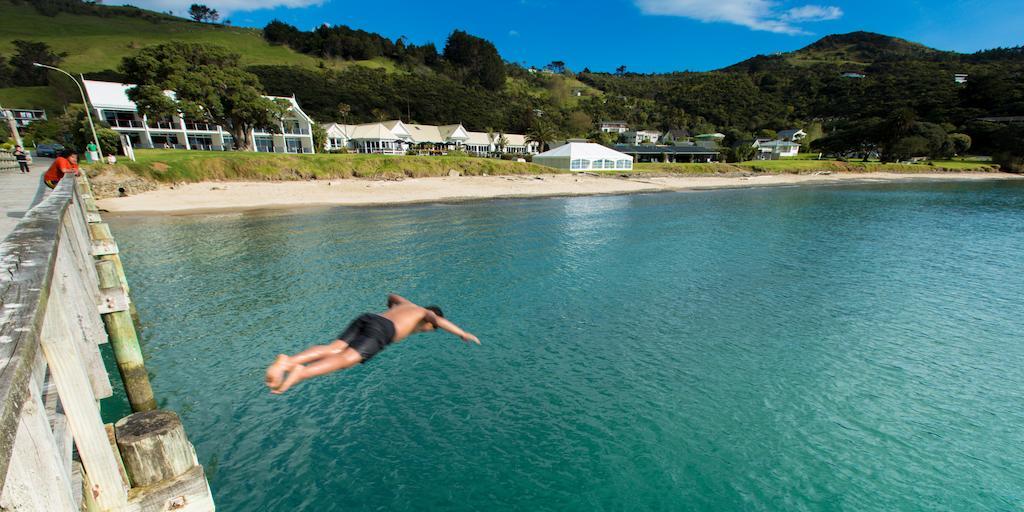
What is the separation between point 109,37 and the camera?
142375mm

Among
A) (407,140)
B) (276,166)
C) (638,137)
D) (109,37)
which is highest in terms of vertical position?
(109,37)

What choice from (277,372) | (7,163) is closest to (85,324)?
(277,372)

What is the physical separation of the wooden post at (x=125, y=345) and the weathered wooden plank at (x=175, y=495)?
4956 mm

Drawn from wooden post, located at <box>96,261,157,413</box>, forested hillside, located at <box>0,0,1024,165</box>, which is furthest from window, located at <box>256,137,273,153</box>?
wooden post, located at <box>96,261,157,413</box>

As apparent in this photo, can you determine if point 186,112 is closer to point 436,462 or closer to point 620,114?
point 436,462

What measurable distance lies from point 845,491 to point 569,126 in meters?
142

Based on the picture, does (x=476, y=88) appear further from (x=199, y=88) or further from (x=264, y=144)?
(x=199, y=88)

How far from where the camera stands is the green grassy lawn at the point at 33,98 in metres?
101

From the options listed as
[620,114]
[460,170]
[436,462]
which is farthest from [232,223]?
[620,114]

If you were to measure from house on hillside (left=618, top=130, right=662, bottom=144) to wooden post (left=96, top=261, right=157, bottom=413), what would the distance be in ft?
454

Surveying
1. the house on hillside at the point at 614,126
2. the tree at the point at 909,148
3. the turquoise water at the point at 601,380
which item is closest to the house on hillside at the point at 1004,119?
the tree at the point at 909,148

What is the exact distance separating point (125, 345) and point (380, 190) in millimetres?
41237

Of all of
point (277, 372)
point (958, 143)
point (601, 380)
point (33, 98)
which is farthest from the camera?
point (33, 98)

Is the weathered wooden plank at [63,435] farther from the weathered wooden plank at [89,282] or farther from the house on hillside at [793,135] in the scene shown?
the house on hillside at [793,135]
